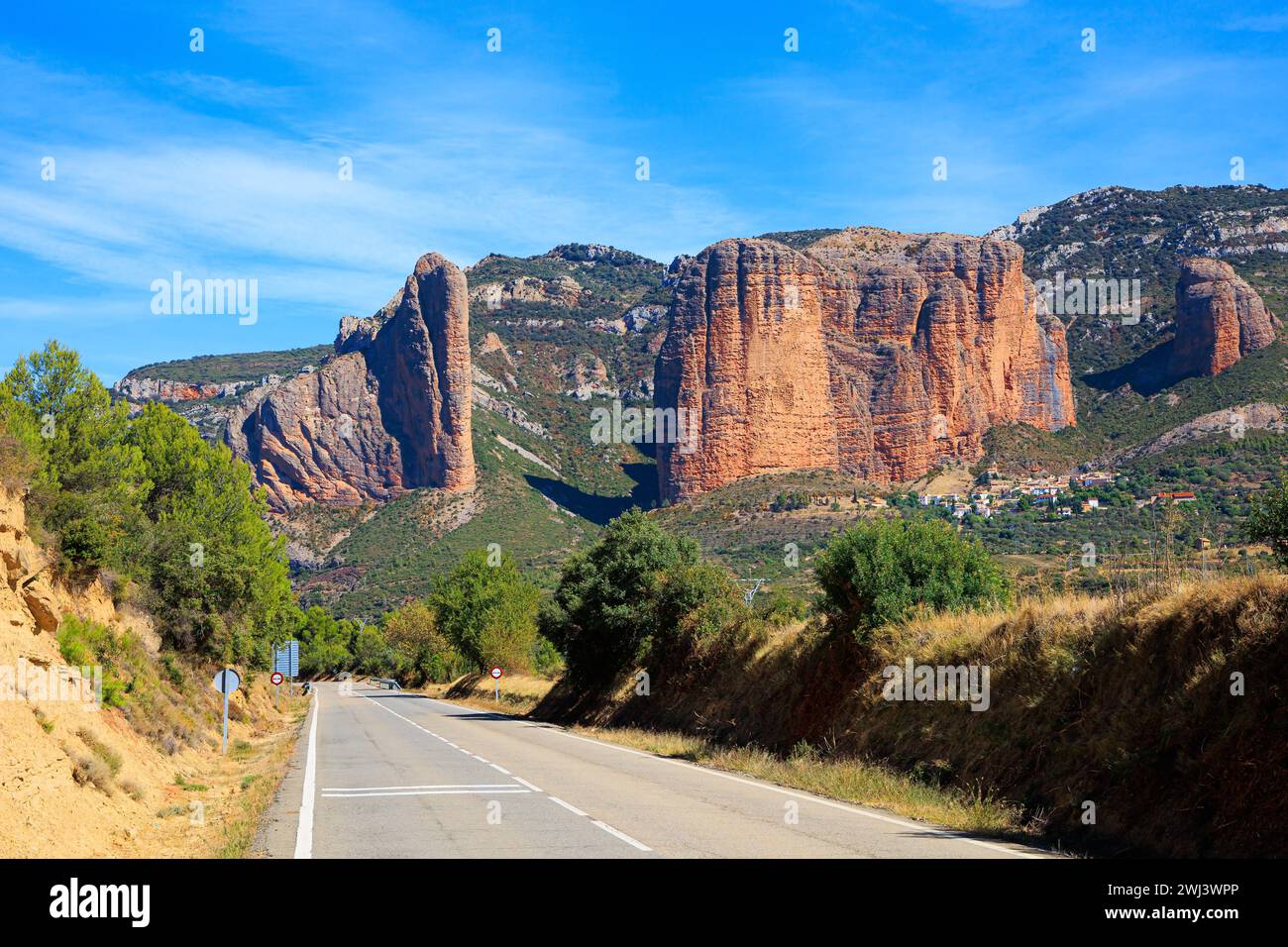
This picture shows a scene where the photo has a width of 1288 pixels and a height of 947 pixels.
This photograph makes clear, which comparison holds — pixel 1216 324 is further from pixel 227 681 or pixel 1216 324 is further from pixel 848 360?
pixel 227 681

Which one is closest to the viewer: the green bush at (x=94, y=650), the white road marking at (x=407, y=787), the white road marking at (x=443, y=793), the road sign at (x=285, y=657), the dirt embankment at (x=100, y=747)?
the dirt embankment at (x=100, y=747)

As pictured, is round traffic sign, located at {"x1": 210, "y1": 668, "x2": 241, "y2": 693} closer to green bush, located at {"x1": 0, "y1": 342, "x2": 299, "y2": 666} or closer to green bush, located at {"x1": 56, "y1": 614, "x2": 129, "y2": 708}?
green bush, located at {"x1": 56, "y1": 614, "x2": 129, "y2": 708}

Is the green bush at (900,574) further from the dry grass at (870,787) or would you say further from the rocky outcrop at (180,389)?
the rocky outcrop at (180,389)

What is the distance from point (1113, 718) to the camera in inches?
476

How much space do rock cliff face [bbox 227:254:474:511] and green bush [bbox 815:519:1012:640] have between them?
445 feet

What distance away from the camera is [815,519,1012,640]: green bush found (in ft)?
64.7

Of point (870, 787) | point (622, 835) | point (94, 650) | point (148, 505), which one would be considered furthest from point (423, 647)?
point (622, 835)

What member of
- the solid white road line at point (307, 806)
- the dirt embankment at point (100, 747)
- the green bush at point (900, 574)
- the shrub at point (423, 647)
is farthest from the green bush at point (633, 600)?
the shrub at point (423, 647)

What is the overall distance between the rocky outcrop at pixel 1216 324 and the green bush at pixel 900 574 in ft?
318

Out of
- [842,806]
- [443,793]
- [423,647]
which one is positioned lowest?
[423,647]

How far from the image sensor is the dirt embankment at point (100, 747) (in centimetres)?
1122

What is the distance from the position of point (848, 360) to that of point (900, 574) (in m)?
140

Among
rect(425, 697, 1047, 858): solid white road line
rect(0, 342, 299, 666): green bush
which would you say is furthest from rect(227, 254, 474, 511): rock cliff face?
rect(425, 697, 1047, 858): solid white road line
